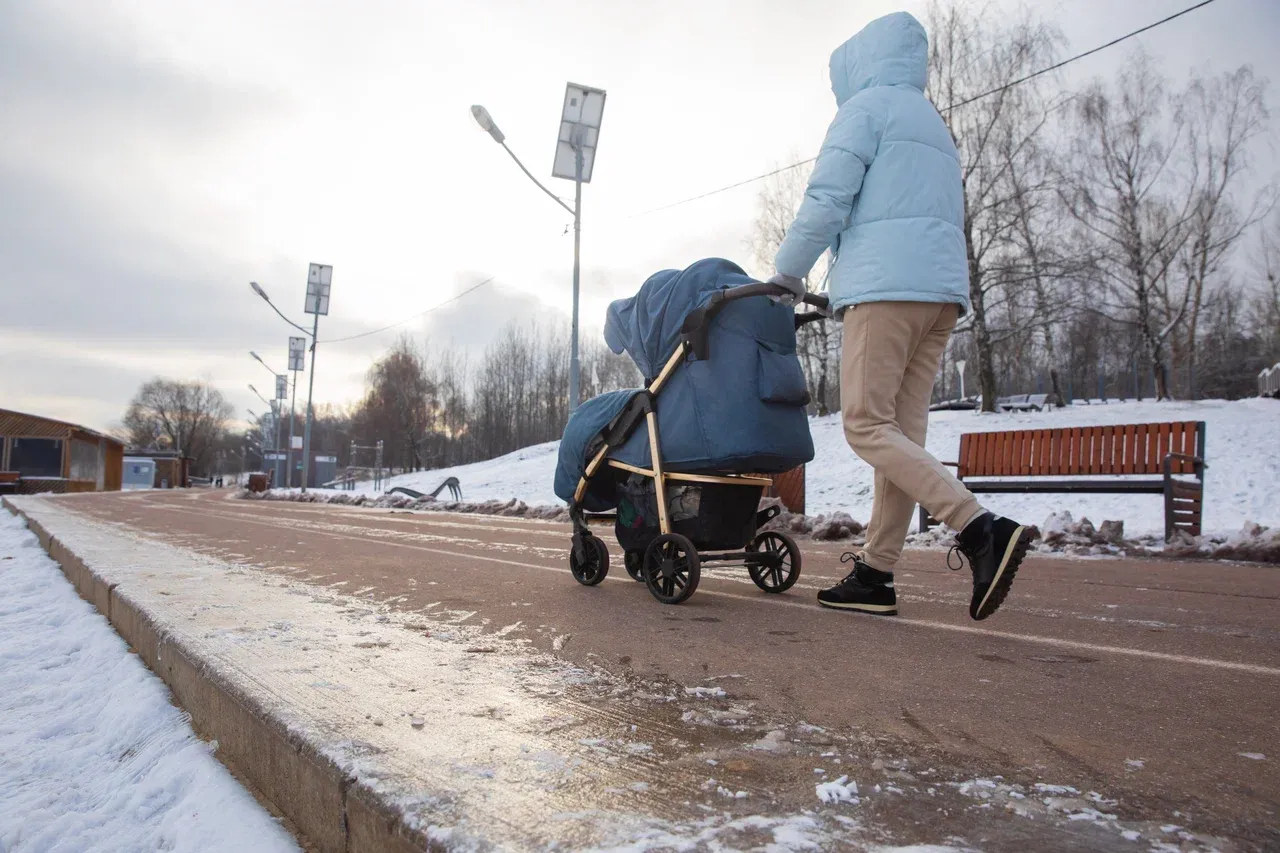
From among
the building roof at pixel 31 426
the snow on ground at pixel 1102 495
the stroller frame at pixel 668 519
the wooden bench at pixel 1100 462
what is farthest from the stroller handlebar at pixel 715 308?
the building roof at pixel 31 426

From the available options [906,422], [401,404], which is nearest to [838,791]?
[906,422]

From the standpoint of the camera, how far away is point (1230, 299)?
140ft

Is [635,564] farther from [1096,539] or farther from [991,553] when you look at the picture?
[1096,539]

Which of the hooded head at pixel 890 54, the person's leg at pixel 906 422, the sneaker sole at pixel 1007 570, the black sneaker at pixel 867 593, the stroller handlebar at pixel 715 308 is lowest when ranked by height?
the black sneaker at pixel 867 593

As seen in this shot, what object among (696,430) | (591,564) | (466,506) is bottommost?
(466,506)

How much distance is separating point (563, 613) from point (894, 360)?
1697 millimetres

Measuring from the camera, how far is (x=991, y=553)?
279cm

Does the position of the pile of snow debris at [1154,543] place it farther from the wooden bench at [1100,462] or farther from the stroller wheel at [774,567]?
the stroller wheel at [774,567]

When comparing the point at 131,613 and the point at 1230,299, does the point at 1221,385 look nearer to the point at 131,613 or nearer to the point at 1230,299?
the point at 1230,299

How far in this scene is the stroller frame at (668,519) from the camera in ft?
12.0

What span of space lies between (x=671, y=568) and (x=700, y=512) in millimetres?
293

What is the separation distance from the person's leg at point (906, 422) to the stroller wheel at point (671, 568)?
2.49 feet

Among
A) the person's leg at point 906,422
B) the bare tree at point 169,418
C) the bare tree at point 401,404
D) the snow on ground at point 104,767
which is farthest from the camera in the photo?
the bare tree at point 169,418

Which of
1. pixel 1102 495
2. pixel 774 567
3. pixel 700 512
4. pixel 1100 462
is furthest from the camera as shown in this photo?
pixel 1102 495
